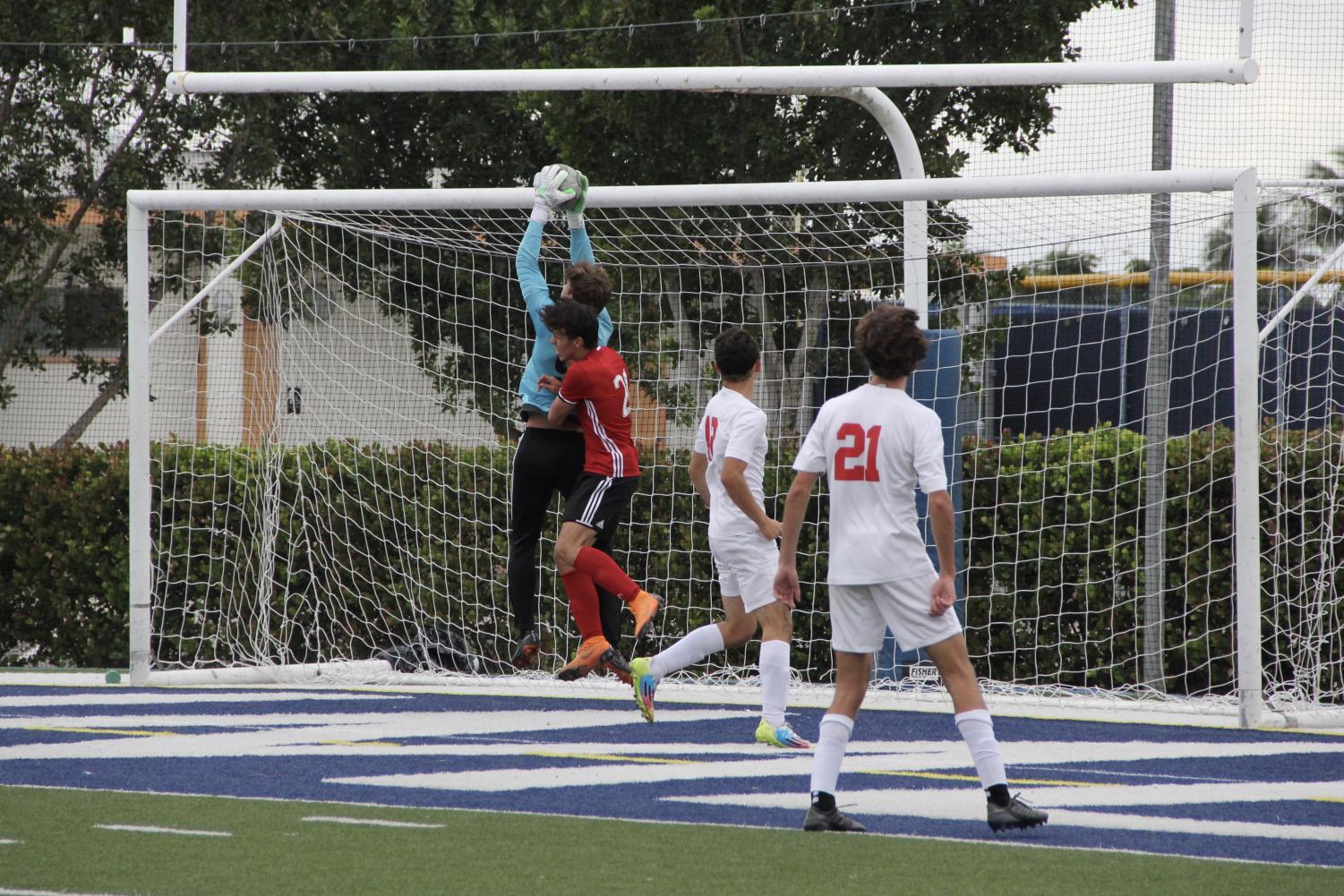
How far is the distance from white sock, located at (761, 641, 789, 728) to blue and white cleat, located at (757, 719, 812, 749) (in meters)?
0.03

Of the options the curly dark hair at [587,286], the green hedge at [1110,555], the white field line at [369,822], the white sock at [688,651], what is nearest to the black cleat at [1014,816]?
the white field line at [369,822]

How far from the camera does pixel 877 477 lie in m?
5.86

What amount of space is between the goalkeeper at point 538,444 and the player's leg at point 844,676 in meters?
3.20

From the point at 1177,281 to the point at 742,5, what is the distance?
4.52m

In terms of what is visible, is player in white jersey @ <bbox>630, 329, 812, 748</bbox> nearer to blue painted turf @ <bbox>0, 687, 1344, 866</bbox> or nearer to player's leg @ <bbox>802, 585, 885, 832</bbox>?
blue painted turf @ <bbox>0, 687, 1344, 866</bbox>

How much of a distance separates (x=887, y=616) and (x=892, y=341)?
36.5 inches

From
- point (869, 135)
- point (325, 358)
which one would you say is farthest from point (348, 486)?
point (869, 135)

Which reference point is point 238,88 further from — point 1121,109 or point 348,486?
point 1121,109

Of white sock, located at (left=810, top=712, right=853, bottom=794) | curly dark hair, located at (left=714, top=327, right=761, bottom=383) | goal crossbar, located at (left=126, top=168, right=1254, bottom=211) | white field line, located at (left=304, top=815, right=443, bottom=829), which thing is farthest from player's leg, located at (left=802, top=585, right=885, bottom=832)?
goal crossbar, located at (left=126, top=168, right=1254, bottom=211)

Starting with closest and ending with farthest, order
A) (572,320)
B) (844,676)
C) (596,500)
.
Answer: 1. (844,676)
2. (572,320)
3. (596,500)

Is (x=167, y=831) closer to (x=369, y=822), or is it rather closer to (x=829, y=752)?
(x=369, y=822)

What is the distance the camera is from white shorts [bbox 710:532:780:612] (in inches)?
310

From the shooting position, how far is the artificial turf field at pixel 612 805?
4875 mm

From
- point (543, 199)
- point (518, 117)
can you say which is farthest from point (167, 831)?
point (518, 117)
